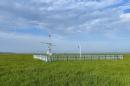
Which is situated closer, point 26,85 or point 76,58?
point 26,85

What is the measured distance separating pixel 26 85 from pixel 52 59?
30.2 m

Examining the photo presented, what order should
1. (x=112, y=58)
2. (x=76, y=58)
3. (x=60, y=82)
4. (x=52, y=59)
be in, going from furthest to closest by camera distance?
(x=112, y=58)
(x=76, y=58)
(x=52, y=59)
(x=60, y=82)

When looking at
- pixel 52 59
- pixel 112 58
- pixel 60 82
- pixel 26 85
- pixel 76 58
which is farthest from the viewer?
pixel 112 58

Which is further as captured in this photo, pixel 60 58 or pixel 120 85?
pixel 60 58

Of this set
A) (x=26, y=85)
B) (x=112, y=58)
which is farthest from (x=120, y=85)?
(x=112, y=58)

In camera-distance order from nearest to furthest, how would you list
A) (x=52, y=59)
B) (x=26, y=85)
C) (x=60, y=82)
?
(x=26, y=85) → (x=60, y=82) → (x=52, y=59)

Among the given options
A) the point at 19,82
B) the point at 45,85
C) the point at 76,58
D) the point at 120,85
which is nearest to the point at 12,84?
the point at 19,82

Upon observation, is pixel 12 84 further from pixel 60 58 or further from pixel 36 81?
pixel 60 58

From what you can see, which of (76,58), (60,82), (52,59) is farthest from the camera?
(76,58)

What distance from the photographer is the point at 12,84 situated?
51.3ft

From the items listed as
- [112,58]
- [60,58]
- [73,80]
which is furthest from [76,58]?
[73,80]

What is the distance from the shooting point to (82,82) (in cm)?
1667

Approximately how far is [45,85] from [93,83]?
10.2 ft

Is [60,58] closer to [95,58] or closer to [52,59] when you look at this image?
[52,59]
